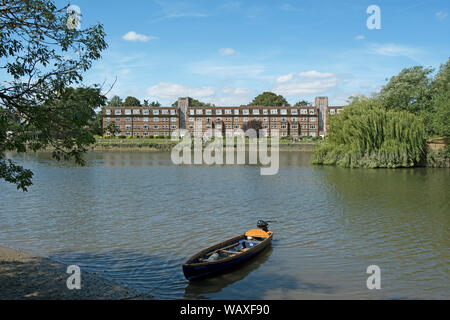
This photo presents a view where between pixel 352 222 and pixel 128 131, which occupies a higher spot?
pixel 128 131

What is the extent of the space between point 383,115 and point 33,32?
131 ft

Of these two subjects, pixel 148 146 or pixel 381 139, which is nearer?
pixel 381 139

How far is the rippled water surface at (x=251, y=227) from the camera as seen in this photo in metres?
11.2

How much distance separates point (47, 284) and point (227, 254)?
5104 mm

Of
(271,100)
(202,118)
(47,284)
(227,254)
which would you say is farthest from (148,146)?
(47,284)

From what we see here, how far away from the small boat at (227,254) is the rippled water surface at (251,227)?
303 mm

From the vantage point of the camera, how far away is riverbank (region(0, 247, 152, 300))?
353 inches

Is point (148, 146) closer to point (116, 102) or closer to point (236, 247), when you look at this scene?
point (116, 102)

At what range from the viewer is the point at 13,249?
1316 cm

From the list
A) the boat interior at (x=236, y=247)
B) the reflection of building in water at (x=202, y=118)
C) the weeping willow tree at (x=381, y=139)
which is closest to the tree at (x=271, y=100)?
the reflection of building in water at (x=202, y=118)

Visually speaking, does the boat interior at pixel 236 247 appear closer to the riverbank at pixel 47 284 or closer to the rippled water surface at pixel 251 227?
the rippled water surface at pixel 251 227

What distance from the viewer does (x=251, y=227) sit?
17578 millimetres
